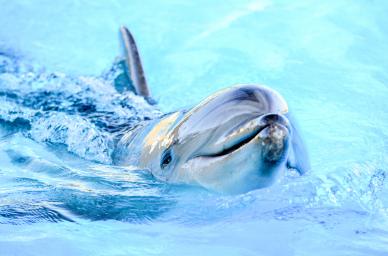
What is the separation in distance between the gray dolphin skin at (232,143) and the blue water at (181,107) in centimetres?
14

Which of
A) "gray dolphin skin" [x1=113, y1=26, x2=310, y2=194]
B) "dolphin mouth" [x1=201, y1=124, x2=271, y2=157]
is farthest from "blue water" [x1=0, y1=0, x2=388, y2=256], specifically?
"dolphin mouth" [x1=201, y1=124, x2=271, y2=157]

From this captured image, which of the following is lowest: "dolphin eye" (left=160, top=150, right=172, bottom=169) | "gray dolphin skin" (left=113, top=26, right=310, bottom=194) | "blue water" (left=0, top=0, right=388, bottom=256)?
"blue water" (left=0, top=0, right=388, bottom=256)

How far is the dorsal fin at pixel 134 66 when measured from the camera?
23.7 ft

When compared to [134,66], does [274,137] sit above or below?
above

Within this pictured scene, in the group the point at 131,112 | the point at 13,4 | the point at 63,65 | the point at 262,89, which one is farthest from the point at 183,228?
the point at 13,4

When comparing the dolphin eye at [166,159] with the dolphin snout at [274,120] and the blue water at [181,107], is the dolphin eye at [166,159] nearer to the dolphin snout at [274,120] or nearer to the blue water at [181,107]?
the blue water at [181,107]

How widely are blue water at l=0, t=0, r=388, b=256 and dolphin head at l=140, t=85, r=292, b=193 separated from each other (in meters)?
0.17

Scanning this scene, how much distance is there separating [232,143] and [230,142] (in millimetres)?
14

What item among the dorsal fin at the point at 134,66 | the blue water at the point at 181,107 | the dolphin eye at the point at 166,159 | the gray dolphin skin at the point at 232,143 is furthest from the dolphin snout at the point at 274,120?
the dorsal fin at the point at 134,66

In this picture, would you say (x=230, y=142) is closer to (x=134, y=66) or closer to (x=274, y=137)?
(x=274, y=137)

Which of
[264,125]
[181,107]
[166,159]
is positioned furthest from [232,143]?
[181,107]

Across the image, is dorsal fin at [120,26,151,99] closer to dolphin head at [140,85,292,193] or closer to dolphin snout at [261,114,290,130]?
dolphin head at [140,85,292,193]

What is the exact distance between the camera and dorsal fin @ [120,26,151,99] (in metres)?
7.24

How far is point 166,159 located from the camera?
172 inches
